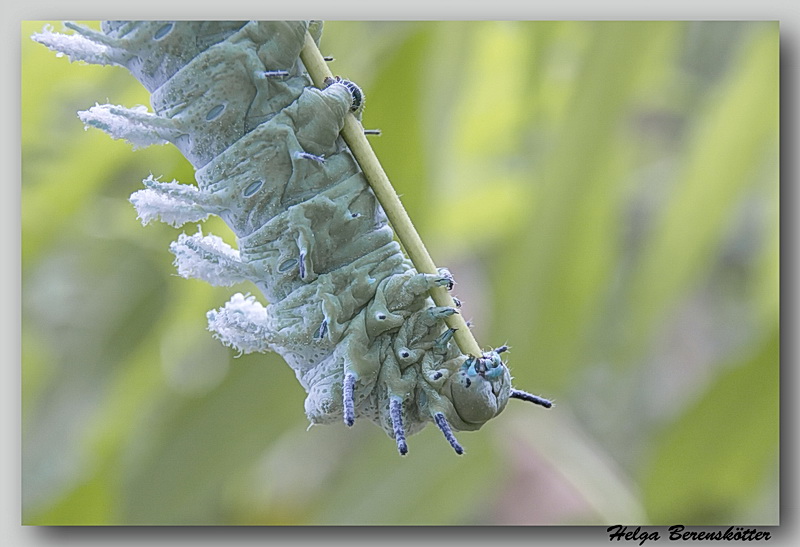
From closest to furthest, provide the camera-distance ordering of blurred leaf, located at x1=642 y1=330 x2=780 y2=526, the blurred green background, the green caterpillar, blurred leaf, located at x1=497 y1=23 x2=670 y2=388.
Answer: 1. the green caterpillar
2. blurred leaf, located at x1=642 y1=330 x2=780 y2=526
3. the blurred green background
4. blurred leaf, located at x1=497 y1=23 x2=670 y2=388

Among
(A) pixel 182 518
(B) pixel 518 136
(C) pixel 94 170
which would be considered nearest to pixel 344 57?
(B) pixel 518 136

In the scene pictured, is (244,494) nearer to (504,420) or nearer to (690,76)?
(504,420)

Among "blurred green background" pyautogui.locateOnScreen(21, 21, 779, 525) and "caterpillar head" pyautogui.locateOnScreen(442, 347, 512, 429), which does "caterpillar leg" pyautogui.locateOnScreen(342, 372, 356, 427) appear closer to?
"caterpillar head" pyautogui.locateOnScreen(442, 347, 512, 429)

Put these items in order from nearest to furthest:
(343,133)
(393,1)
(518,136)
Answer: (343,133)
(393,1)
(518,136)

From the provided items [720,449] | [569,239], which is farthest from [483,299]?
[720,449]

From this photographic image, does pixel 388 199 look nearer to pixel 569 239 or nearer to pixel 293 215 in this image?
pixel 293 215

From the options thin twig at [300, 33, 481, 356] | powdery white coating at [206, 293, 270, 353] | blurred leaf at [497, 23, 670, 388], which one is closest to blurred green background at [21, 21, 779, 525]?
blurred leaf at [497, 23, 670, 388]
